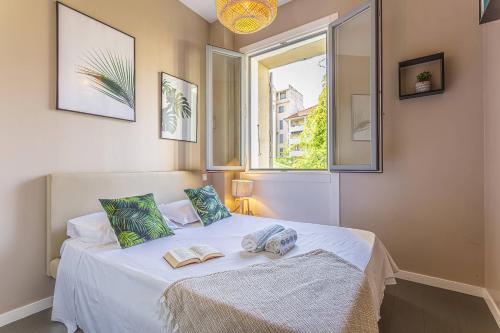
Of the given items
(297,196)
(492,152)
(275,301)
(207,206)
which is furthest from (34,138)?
(492,152)

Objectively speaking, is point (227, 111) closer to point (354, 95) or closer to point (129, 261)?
point (354, 95)

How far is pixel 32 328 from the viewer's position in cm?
181

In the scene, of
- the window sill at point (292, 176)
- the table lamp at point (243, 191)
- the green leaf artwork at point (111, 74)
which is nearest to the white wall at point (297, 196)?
the window sill at point (292, 176)

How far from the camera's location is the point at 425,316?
1920 millimetres

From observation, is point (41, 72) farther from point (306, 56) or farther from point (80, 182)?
point (306, 56)

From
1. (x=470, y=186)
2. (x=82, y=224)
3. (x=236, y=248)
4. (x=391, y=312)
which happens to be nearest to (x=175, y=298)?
(x=236, y=248)

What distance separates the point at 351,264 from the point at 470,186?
162 cm

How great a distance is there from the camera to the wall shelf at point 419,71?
2.31 meters

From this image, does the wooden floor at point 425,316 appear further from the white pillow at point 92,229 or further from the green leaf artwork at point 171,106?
the green leaf artwork at point 171,106

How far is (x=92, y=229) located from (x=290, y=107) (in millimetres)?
2864

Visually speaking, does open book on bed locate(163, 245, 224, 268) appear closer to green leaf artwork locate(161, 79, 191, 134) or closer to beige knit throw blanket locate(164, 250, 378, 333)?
beige knit throw blanket locate(164, 250, 378, 333)

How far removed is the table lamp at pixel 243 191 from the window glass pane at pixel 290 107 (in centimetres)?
41

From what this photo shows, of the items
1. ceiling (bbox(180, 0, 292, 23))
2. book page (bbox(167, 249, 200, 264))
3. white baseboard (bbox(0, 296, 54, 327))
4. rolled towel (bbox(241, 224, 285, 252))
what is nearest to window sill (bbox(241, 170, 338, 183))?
rolled towel (bbox(241, 224, 285, 252))

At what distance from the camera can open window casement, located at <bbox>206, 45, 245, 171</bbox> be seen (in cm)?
356
